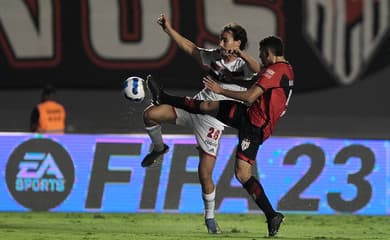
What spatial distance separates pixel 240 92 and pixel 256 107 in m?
0.31

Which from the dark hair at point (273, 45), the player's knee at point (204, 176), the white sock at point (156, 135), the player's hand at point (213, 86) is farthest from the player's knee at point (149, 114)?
the dark hair at point (273, 45)

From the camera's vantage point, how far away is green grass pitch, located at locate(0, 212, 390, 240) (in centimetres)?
1031

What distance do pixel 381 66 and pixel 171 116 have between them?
9.41 meters

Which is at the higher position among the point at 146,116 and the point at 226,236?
the point at 146,116

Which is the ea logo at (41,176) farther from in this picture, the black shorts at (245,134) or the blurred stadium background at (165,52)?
the blurred stadium background at (165,52)

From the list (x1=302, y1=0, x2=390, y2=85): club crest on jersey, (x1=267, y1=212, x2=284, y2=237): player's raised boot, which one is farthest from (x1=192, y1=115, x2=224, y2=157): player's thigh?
(x1=302, y1=0, x2=390, y2=85): club crest on jersey

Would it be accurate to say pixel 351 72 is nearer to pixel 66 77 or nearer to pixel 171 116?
pixel 66 77

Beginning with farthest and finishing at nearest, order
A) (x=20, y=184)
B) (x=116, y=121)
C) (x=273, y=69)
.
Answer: (x=116, y=121)
(x=20, y=184)
(x=273, y=69)

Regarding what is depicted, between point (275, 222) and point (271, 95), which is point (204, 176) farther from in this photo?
point (271, 95)

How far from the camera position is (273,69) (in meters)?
10.0

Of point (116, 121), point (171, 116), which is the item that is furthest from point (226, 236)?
point (116, 121)

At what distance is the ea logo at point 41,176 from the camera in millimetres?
12953

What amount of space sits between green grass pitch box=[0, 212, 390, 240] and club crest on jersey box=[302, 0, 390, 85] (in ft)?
21.6

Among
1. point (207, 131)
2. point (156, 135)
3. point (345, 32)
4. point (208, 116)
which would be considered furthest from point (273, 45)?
point (345, 32)
